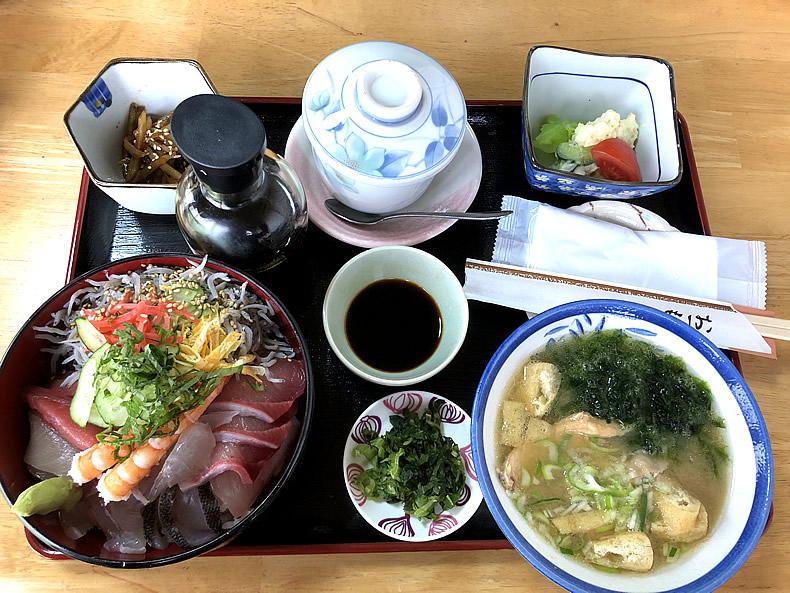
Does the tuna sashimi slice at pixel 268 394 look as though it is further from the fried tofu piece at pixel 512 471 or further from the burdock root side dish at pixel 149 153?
the burdock root side dish at pixel 149 153

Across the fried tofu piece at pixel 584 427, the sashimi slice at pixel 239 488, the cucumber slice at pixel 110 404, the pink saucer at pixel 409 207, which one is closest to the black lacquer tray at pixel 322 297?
the pink saucer at pixel 409 207

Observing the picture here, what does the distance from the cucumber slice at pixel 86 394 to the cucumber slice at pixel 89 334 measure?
2.2 inches

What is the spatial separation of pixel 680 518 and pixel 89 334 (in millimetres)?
1172

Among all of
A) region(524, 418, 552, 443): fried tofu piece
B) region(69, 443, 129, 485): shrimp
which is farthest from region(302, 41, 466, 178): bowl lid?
region(69, 443, 129, 485): shrimp

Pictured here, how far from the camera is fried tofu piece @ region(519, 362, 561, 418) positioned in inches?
43.7

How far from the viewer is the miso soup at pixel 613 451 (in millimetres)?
1042

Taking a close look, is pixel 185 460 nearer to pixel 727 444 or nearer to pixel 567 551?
pixel 567 551

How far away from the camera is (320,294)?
54.6 inches

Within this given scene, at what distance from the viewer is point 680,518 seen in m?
1.04

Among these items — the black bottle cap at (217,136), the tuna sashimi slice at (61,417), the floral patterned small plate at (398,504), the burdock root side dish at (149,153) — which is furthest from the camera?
the burdock root side dish at (149,153)

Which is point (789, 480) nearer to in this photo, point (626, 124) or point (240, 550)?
point (626, 124)

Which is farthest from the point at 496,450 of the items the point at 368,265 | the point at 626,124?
the point at 626,124

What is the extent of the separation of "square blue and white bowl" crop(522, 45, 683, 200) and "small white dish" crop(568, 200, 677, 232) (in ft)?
0.08

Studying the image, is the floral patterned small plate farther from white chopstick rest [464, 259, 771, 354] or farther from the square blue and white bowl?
the square blue and white bowl
